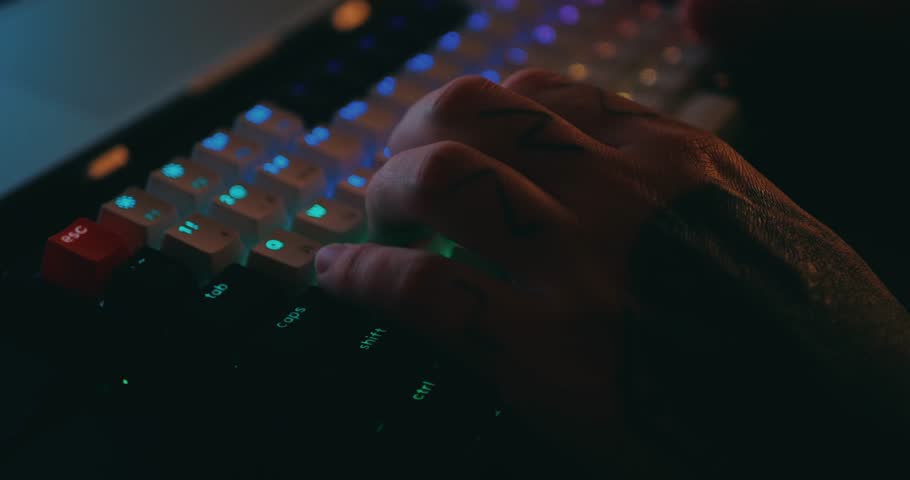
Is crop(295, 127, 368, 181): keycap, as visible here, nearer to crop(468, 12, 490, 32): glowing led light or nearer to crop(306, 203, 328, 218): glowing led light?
crop(306, 203, 328, 218): glowing led light

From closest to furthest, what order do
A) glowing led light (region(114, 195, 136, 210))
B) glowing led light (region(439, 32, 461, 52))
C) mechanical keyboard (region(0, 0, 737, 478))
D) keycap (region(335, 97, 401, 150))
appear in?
mechanical keyboard (region(0, 0, 737, 478)) < glowing led light (region(114, 195, 136, 210)) < keycap (region(335, 97, 401, 150)) < glowing led light (region(439, 32, 461, 52))

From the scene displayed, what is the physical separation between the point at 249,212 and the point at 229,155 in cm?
7

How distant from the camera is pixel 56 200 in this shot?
558 mm

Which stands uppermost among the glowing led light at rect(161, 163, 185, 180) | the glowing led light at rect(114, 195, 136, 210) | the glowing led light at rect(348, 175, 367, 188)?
the glowing led light at rect(348, 175, 367, 188)

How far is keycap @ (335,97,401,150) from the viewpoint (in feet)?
2.17

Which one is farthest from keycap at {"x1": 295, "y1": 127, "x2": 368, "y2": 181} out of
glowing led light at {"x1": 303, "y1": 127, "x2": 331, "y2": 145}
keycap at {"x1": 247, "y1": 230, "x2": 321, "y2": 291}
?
keycap at {"x1": 247, "y1": 230, "x2": 321, "y2": 291}

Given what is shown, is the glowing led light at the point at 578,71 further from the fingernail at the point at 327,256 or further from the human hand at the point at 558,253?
the fingernail at the point at 327,256

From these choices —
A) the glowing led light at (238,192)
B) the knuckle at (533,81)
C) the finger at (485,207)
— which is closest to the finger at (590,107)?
the knuckle at (533,81)

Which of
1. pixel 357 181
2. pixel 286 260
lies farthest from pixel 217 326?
pixel 357 181

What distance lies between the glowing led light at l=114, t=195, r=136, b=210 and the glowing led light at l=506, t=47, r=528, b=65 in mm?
388

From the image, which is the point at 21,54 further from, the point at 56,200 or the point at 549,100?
the point at 549,100

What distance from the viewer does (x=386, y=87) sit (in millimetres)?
710

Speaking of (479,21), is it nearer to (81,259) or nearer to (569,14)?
(569,14)

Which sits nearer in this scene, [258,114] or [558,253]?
[558,253]
